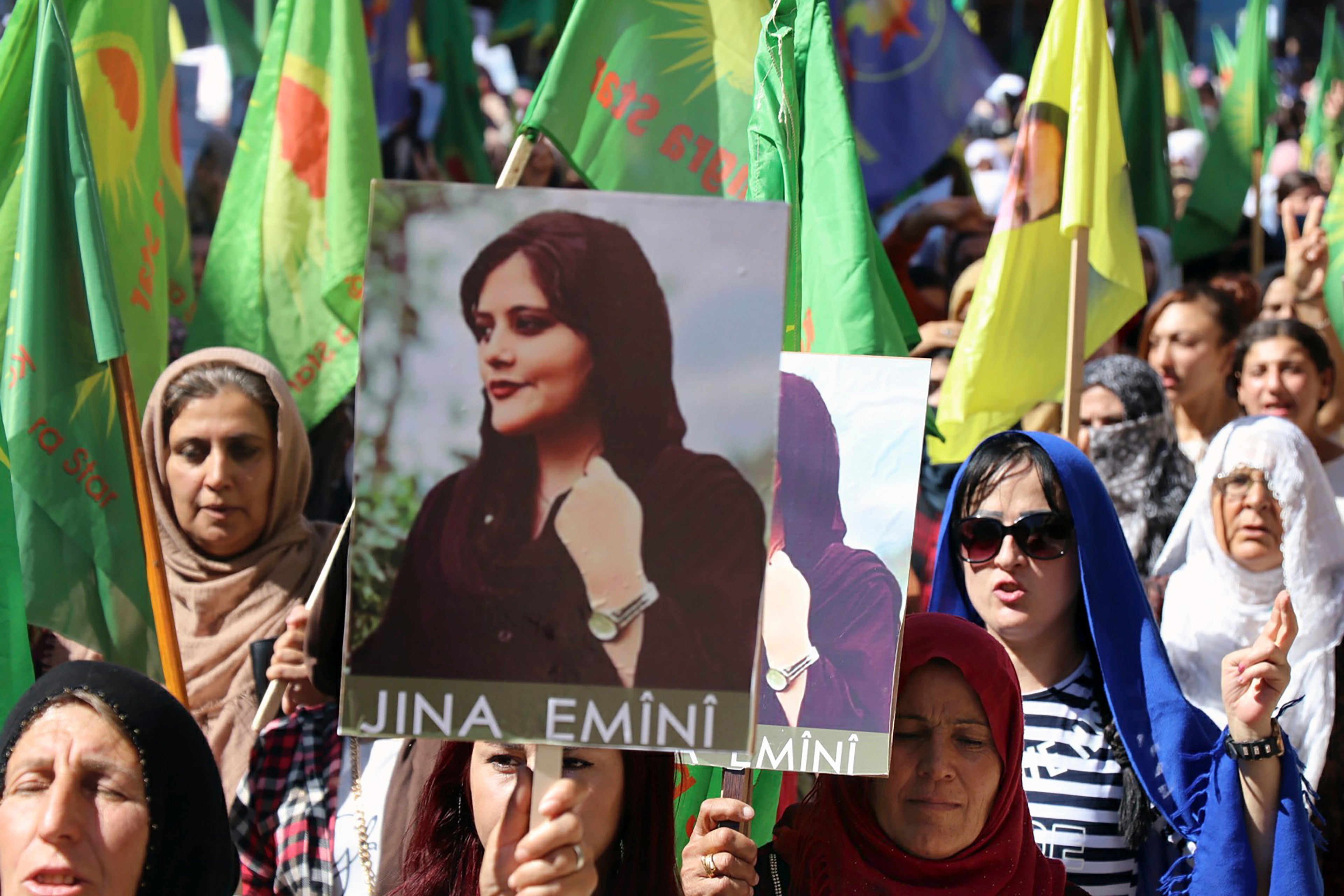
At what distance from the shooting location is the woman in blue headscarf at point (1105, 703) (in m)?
2.62

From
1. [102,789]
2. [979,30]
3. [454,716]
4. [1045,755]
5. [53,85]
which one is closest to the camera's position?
[454,716]

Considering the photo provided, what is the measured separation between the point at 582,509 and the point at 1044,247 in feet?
10.0

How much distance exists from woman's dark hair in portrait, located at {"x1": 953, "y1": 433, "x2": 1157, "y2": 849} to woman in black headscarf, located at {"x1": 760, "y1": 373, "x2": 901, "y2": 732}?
713 millimetres

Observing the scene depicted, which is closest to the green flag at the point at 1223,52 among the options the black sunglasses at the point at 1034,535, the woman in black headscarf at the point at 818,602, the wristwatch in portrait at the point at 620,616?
the black sunglasses at the point at 1034,535

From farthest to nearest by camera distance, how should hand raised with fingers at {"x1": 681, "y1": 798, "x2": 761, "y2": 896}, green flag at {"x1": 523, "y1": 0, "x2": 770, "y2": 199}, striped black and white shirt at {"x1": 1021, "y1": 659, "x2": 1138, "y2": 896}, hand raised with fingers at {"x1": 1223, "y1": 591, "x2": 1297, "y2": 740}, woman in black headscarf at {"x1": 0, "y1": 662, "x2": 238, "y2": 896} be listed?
green flag at {"x1": 523, "y1": 0, "x2": 770, "y2": 199} → striped black and white shirt at {"x1": 1021, "y1": 659, "x2": 1138, "y2": 896} → hand raised with fingers at {"x1": 1223, "y1": 591, "x2": 1297, "y2": 740} → hand raised with fingers at {"x1": 681, "y1": 798, "x2": 761, "y2": 896} → woman in black headscarf at {"x1": 0, "y1": 662, "x2": 238, "y2": 896}

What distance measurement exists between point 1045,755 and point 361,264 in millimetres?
2855

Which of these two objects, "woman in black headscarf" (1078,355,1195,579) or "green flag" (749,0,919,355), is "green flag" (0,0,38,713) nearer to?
"green flag" (749,0,919,355)

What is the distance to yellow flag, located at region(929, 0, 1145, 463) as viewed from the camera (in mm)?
4379

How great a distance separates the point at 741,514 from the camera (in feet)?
5.82

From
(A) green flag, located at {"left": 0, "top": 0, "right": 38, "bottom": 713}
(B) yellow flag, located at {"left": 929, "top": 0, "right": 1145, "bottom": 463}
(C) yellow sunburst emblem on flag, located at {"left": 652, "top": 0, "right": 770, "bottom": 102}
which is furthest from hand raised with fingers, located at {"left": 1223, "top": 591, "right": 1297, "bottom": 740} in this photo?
(A) green flag, located at {"left": 0, "top": 0, "right": 38, "bottom": 713}

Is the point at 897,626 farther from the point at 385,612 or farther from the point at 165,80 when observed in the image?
the point at 165,80

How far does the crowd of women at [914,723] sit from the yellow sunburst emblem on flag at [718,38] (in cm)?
134

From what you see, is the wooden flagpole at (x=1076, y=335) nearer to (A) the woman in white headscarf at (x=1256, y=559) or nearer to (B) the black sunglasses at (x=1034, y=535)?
(A) the woman in white headscarf at (x=1256, y=559)

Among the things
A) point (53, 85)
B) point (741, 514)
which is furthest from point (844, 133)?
point (741, 514)
